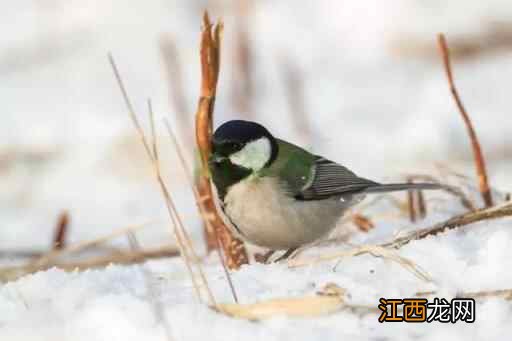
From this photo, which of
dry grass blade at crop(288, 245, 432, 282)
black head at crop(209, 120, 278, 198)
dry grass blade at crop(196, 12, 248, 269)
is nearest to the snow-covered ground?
dry grass blade at crop(288, 245, 432, 282)

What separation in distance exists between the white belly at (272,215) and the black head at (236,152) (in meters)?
0.04

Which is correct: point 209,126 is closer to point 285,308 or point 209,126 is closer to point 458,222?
point 458,222

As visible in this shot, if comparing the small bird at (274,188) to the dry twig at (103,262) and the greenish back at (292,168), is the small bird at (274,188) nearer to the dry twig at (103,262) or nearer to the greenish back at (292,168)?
the greenish back at (292,168)

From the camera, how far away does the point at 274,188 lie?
11.2 ft

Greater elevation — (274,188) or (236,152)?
(236,152)

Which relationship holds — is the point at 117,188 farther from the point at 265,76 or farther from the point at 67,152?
the point at 265,76

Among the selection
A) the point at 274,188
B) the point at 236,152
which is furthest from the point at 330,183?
the point at 236,152

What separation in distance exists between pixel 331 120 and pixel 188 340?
4.27 metres

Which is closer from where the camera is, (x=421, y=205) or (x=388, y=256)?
(x=388, y=256)

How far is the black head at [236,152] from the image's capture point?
10.8 ft

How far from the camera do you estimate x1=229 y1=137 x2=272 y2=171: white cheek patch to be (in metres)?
3.36

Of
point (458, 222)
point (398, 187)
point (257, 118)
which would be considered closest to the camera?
point (458, 222)

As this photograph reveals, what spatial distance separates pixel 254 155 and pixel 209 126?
0.40 metres

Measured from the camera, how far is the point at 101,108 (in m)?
6.15
